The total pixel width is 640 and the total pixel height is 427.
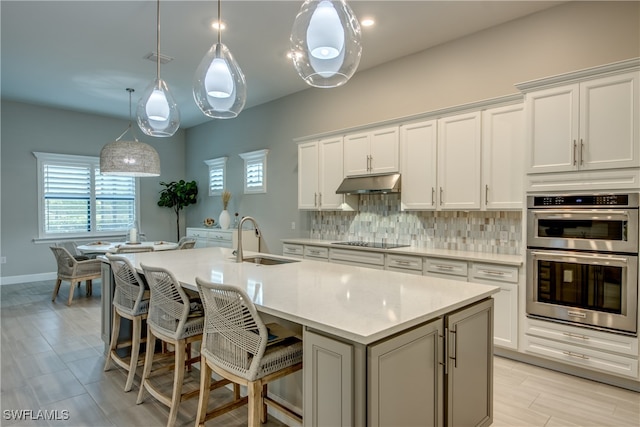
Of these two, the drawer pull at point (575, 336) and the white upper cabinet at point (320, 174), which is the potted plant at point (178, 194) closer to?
the white upper cabinet at point (320, 174)

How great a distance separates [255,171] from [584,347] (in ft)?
17.8

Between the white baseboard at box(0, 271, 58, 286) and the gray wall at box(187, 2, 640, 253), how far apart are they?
317cm

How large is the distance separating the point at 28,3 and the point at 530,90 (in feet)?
15.0

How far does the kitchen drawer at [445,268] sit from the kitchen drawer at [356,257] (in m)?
0.55

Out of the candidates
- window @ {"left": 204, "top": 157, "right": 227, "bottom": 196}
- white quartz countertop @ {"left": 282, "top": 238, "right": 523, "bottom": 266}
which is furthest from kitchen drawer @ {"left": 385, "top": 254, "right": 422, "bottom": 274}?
window @ {"left": 204, "top": 157, "right": 227, "bottom": 196}

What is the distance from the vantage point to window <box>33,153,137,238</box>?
689cm

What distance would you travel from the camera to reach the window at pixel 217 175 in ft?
24.9

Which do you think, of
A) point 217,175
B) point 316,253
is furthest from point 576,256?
point 217,175

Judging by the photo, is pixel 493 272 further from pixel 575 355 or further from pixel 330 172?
pixel 330 172

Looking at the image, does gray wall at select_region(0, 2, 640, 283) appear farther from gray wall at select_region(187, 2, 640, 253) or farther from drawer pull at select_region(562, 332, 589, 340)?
drawer pull at select_region(562, 332, 589, 340)

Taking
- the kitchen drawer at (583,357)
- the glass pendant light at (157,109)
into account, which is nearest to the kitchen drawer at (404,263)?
the kitchen drawer at (583,357)

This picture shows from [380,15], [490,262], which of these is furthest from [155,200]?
[490,262]

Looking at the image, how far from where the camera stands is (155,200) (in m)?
8.31

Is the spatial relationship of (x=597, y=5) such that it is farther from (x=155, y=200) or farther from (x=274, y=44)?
(x=155, y=200)
